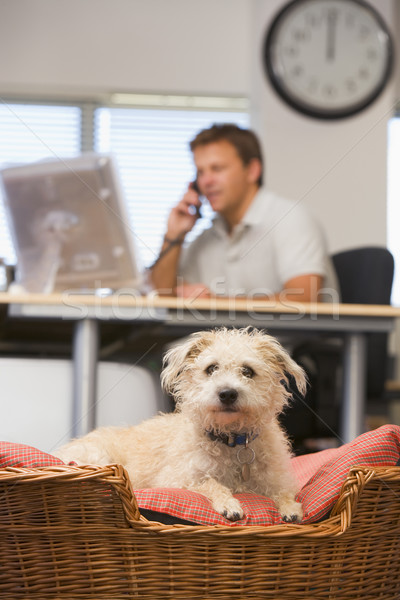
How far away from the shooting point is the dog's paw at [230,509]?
3.52 ft

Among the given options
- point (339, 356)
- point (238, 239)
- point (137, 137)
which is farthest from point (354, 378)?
point (137, 137)

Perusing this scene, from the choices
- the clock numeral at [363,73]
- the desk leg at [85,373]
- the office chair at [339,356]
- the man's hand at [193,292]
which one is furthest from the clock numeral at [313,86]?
the desk leg at [85,373]

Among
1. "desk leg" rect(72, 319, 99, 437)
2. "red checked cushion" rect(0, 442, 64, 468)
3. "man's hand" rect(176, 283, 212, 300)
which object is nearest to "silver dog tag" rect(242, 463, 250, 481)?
"red checked cushion" rect(0, 442, 64, 468)

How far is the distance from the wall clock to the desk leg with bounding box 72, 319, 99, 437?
2.54 meters

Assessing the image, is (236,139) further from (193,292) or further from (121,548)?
(121,548)

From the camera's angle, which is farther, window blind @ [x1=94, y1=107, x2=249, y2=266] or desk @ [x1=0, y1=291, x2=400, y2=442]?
window blind @ [x1=94, y1=107, x2=249, y2=266]

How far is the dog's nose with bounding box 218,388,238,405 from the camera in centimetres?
116

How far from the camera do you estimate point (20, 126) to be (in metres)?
4.49

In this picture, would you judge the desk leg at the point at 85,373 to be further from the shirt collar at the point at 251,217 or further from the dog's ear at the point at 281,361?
the shirt collar at the point at 251,217

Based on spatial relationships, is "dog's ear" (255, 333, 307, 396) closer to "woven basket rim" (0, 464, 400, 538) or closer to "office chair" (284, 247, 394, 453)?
"woven basket rim" (0, 464, 400, 538)

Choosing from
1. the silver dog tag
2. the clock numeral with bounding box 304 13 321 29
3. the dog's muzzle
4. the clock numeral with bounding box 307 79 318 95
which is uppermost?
the clock numeral with bounding box 304 13 321 29

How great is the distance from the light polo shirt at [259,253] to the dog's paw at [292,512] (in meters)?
1.58

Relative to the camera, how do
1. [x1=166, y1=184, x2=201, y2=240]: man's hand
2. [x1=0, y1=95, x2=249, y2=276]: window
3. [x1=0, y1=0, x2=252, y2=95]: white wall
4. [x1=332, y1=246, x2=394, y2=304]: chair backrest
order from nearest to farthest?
1. [x1=332, y1=246, x2=394, y2=304]: chair backrest
2. [x1=166, y1=184, x2=201, y2=240]: man's hand
3. [x1=0, y1=0, x2=252, y2=95]: white wall
4. [x1=0, y1=95, x2=249, y2=276]: window

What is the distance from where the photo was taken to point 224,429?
3.95ft
